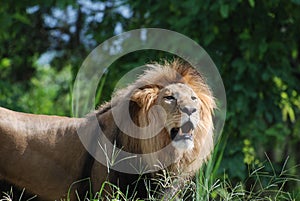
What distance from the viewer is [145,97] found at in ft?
12.4

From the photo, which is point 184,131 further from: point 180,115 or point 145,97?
point 145,97

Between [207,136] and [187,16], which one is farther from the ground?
[187,16]

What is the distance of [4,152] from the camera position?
380 cm

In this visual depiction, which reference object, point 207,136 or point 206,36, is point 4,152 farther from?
point 206,36

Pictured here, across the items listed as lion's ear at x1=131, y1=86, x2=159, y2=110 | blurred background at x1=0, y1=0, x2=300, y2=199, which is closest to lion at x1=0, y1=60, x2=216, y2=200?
lion's ear at x1=131, y1=86, x2=159, y2=110

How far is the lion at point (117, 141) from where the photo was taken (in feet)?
12.3

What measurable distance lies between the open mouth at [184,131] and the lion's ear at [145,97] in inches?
8.4

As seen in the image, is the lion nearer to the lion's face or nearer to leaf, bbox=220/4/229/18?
the lion's face

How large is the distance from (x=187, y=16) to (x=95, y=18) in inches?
71.1

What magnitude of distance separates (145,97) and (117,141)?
313 mm

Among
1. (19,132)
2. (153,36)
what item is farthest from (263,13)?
(19,132)

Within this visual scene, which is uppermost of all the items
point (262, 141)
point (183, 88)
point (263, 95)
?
point (183, 88)

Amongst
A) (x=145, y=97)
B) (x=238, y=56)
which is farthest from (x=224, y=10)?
(x=145, y=97)

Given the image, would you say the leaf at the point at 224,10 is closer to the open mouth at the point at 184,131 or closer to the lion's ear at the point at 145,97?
the lion's ear at the point at 145,97
